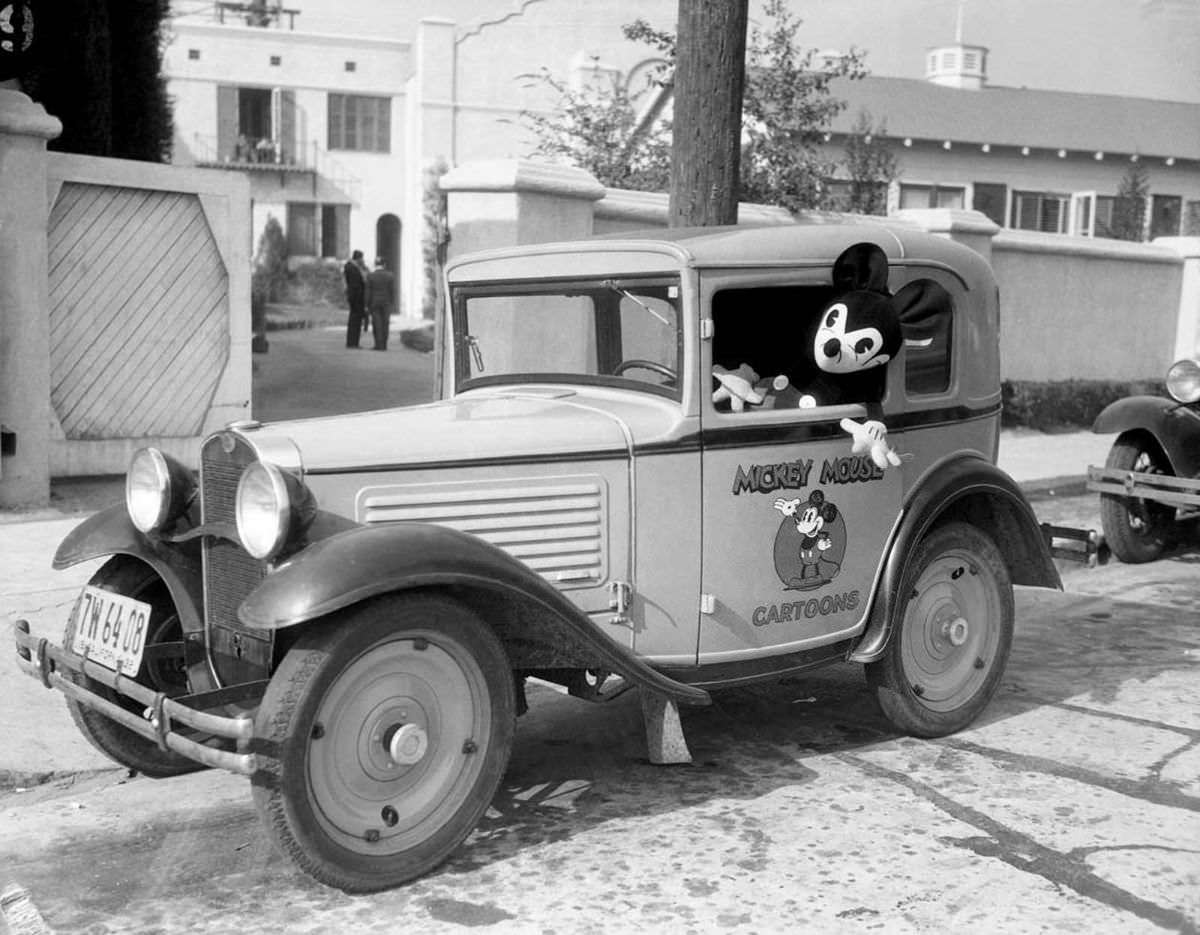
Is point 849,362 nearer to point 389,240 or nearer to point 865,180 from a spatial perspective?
point 865,180

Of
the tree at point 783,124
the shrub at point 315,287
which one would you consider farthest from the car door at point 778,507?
the shrub at point 315,287

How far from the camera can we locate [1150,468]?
8906 mm

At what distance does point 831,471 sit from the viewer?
15.7 ft

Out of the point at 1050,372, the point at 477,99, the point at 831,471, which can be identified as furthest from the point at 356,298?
the point at 831,471

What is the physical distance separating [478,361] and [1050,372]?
1178cm

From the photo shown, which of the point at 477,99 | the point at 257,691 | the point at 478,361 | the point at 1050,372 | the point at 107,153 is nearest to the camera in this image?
the point at 257,691

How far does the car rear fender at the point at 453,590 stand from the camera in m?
3.55

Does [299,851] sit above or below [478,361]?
below

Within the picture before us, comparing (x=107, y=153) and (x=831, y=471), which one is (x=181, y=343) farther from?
(x=831, y=471)

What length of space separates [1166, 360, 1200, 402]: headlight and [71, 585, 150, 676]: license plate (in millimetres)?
6759

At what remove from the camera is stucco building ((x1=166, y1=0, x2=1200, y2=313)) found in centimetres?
3012

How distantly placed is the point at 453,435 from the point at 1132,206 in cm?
2680

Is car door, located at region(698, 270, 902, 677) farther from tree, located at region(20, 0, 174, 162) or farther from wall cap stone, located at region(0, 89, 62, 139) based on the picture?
tree, located at region(20, 0, 174, 162)

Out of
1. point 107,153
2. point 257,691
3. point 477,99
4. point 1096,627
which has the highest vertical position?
point 477,99
